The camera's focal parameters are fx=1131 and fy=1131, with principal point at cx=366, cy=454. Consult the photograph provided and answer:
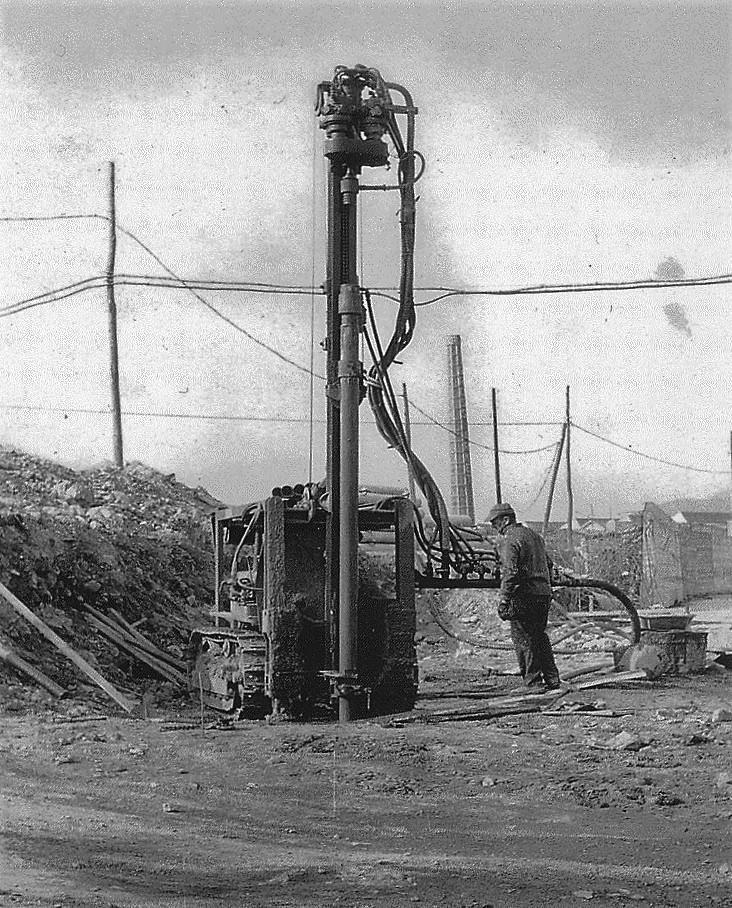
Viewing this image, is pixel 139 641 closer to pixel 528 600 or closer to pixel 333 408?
pixel 333 408

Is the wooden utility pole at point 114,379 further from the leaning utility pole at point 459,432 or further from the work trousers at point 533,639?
→ the work trousers at point 533,639

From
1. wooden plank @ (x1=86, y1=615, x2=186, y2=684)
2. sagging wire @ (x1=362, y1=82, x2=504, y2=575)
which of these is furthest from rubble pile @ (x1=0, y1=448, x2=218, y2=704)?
sagging wire @ (x1=362, y1=82, x2=504, y2=575)

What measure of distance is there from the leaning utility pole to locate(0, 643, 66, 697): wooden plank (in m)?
16.9

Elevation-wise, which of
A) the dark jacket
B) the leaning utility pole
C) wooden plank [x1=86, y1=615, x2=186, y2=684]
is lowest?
wooden plank [x1=86, y1=615, x2=186, y2=684]

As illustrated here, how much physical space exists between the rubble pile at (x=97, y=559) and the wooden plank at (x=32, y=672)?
118 mm

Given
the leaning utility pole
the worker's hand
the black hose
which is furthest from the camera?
the leaning utility pole

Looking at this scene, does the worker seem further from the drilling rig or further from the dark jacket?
the drilling rig

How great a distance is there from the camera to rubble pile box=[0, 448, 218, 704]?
43.9ft

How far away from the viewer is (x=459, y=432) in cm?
2777

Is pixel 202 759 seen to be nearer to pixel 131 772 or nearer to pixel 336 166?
pixel 131 772

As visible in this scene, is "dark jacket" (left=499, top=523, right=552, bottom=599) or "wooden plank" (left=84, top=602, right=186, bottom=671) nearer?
"dark jacket" (left=499, top=523, right=552, bottom=599)

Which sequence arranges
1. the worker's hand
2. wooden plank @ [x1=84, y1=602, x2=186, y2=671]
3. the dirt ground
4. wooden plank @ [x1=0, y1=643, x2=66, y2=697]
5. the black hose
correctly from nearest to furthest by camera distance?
Answer: the dirt ground
the worker's hand
wooden plank @ [x1=0, y1=643, x2=66, y2=697]
the black hose
wooden plank @ [x1=84, y1=602, x2=186, y2=671]

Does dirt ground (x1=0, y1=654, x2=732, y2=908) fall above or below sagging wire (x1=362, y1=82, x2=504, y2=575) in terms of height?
below

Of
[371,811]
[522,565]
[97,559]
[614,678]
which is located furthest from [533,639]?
[97,559]
